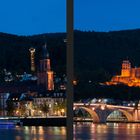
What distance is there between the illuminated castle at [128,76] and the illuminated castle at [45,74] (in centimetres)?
570

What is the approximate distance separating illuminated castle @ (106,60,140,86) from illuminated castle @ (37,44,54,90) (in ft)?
18.7

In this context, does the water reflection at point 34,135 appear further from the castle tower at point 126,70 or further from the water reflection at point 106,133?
the castle tower at point 126,70

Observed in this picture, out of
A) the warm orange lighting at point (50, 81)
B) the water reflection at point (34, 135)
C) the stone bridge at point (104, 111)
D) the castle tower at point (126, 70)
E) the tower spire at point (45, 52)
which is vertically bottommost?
the water reflection at point (34, 135)

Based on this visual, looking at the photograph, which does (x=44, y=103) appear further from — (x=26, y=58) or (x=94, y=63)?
(x=26, y=58)

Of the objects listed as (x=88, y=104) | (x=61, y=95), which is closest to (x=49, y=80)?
(x=61, y=95)

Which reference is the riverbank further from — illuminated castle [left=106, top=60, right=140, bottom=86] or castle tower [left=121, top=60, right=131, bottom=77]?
castle tower [left=121, top=60, right=131, bottom=77]

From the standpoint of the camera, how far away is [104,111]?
36719 millimetres

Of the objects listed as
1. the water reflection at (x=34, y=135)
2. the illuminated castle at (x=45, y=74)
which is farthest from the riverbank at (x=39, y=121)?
the illuminated castle at (x=45, y=74)

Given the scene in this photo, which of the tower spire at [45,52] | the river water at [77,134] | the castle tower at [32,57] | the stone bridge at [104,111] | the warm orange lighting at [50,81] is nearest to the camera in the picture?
the river water at [77,134]

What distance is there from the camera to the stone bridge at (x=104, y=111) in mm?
36250

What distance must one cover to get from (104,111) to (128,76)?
568 inches

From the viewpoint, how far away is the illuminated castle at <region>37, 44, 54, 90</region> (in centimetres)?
5056

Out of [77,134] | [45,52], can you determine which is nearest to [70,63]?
[77,134]

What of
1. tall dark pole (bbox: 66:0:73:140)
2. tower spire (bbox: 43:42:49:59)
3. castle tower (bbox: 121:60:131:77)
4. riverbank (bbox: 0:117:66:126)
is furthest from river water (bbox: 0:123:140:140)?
tower spire (bbox: 43:42:49:59)
